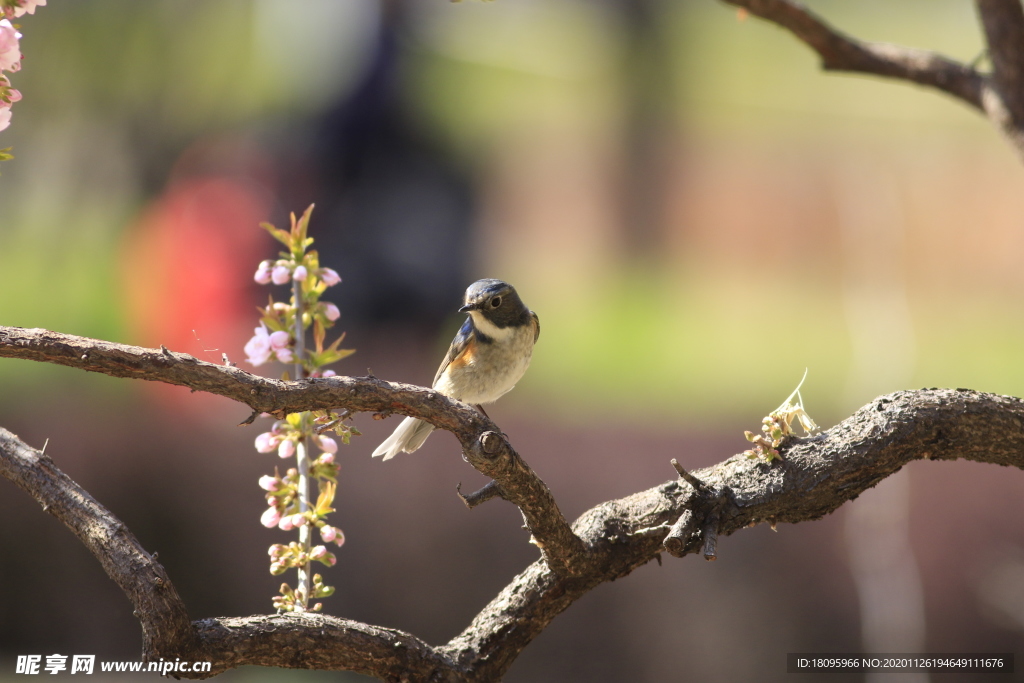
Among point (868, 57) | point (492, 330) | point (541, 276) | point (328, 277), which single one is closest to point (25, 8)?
point (328, 277)

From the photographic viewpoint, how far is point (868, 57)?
11.2 feet

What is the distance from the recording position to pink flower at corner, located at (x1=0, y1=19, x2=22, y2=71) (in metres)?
1.55

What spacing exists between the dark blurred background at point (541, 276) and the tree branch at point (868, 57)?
2.82 m

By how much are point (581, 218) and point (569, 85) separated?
4.50 ft

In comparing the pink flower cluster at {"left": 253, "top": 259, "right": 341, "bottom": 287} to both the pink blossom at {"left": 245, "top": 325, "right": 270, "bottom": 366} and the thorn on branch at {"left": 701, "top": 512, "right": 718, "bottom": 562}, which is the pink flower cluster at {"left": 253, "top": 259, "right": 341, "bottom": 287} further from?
the thorn on branch at {"left": 701, "top": 512, "right": 718, "bottom": 562}

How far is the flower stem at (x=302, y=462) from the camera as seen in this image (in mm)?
1979

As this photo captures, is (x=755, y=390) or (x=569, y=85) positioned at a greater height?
(x=569, y=85)

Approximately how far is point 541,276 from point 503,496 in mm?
5910

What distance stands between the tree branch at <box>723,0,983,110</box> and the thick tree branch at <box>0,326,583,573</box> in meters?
2.14

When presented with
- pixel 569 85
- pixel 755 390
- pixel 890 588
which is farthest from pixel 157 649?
pixel 569 85

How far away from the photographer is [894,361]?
6547 millimetres

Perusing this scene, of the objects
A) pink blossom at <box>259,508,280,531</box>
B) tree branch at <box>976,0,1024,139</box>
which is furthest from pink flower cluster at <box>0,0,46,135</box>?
tree branch at <box>976,0,1024,139</box>

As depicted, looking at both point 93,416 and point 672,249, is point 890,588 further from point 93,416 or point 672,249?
point 93,416

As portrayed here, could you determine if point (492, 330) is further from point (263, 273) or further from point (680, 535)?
point (680, 535)
